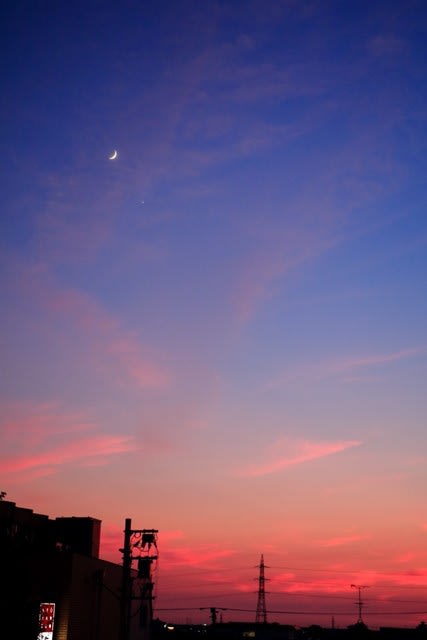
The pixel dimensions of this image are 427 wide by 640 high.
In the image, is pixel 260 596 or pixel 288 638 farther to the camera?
pixel 260 596

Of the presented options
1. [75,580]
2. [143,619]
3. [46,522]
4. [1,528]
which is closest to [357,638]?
[143,619]

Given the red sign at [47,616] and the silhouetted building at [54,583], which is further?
the red sign at [47,616]

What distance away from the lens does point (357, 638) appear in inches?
3866

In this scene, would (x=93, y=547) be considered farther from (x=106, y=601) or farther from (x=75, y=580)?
(x=75, y=580)

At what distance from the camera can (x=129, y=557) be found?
142 ft

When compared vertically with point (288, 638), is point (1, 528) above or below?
above

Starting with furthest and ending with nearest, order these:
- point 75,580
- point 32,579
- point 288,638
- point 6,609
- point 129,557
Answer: point 288,638, point 129,557, point 75,580, point 32,579, point 6,609

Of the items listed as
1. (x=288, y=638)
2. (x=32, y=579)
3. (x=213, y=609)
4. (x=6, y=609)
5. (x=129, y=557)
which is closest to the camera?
(x=6, y=609)

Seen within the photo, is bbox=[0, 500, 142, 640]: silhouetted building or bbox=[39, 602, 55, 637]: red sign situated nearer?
bbox=[0, 500, 142, 640]: silhouetted building

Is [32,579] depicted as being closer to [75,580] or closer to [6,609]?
[75,580]

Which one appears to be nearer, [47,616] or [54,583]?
[47,616]

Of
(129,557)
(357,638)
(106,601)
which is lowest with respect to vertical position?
(357,638)

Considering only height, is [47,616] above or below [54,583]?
below

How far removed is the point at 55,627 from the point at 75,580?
2.76 meters
